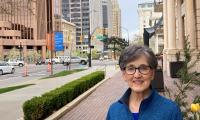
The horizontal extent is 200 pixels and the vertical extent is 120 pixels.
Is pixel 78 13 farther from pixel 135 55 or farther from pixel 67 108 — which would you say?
pixel 135 55

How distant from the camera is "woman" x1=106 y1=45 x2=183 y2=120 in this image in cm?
296

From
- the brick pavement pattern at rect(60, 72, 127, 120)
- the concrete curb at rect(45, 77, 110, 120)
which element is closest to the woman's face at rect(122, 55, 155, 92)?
the concrete curb at rect(45, 77, 110, 120)

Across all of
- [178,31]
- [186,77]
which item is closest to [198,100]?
[186,77]

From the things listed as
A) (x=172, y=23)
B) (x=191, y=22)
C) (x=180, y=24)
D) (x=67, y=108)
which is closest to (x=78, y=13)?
(x=180, y=24)

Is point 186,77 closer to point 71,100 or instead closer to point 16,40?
point 71,100

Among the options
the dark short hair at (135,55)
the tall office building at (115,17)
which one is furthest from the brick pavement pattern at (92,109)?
the tall office building at (115,17)

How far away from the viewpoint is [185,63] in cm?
455

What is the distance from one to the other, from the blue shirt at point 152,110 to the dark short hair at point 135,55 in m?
0.19

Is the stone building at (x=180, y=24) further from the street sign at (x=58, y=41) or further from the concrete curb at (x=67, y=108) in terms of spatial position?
the street sign at (x=58, y=41)

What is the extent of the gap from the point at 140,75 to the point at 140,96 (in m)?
0.13

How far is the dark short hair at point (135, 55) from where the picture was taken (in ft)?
10.1

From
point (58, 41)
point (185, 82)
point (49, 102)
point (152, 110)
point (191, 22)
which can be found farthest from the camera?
point (58, 41)

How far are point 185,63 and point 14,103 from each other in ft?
44.0

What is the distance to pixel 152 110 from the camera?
9.73ft
